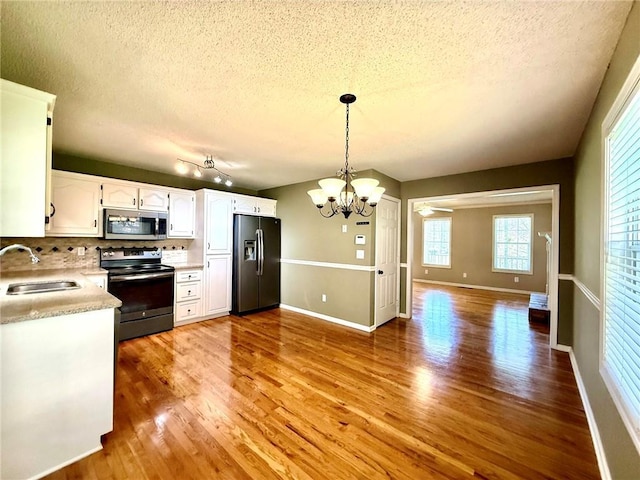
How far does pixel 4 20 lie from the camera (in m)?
1.31

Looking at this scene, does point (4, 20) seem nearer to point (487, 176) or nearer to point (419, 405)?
point (419, 405)

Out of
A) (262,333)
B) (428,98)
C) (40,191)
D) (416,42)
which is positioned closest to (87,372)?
(40,191)

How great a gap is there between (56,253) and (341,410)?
4.02m

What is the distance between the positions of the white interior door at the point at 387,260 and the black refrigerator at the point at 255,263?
6.63ft

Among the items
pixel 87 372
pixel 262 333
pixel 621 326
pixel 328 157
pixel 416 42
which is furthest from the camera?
pixel 262 333

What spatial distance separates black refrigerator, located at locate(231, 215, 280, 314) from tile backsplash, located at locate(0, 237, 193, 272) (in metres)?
1.60

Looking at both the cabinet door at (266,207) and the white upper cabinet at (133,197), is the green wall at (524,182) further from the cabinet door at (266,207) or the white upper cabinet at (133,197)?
the white upper cabinet at (133,197)

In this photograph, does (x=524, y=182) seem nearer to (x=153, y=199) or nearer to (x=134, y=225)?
(x=153, y=199)

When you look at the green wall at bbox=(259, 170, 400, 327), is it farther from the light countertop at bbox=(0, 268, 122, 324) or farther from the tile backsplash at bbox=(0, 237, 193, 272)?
the light countertop at bbox=(0, 268, 122, 324)

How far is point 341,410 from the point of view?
2.06 m

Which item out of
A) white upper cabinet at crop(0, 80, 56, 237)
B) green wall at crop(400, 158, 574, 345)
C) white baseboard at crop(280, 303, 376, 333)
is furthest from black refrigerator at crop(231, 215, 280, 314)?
white upper cabinet at crop(0, 80, 56, 237)

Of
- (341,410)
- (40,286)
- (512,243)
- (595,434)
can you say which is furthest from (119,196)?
(512,243)

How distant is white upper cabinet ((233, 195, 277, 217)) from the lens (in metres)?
4.67

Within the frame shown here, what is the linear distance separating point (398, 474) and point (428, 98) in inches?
96.9
